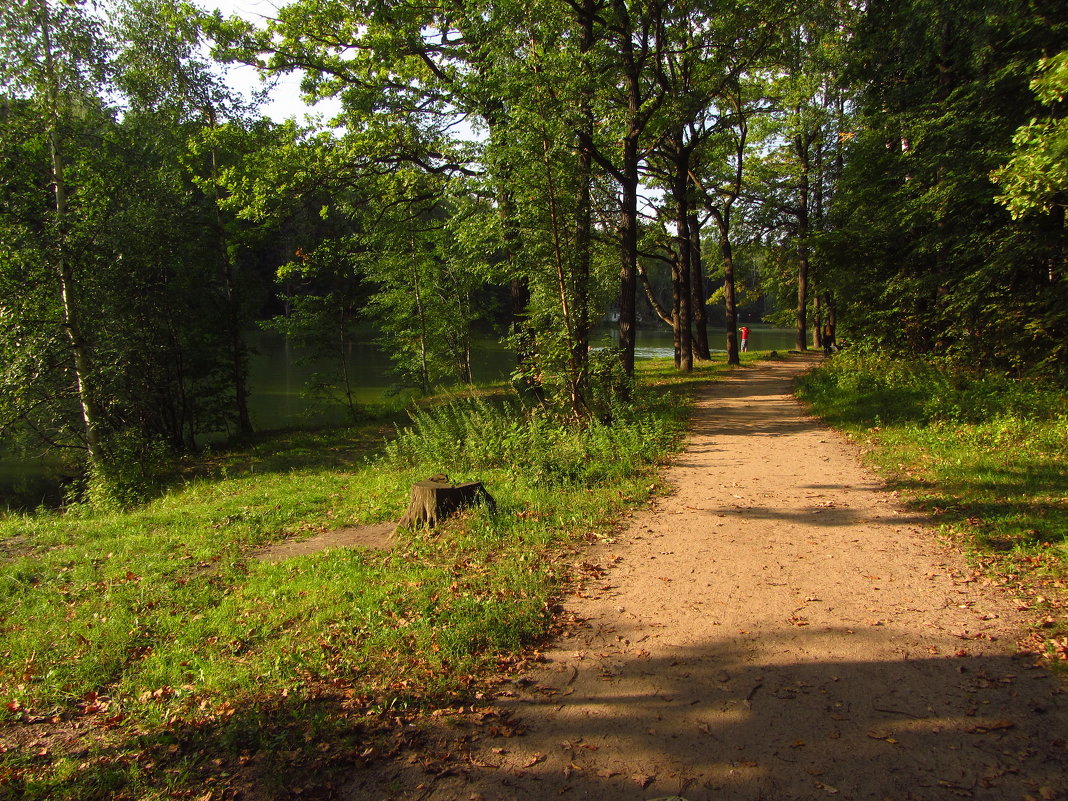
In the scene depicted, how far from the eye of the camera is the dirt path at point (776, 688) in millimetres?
2891

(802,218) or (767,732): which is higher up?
(802,218)

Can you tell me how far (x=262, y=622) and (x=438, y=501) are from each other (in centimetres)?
233

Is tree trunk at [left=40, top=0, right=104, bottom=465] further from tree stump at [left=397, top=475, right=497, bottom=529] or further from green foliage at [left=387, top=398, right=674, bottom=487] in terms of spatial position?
tree stump at [left=397, top=475, right=497, bottom=529]

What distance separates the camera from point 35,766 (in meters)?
3.14

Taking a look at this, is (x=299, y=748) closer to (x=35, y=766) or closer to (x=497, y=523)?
(x=35, y=766)

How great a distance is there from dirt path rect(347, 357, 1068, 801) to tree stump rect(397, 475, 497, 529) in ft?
5.43

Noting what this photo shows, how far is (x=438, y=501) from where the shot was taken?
6.75 meters

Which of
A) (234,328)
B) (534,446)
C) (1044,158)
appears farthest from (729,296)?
(1044,158)

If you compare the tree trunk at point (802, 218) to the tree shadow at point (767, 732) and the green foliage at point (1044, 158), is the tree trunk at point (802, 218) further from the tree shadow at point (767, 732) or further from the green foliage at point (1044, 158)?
the tree shadow at point (767, 732)

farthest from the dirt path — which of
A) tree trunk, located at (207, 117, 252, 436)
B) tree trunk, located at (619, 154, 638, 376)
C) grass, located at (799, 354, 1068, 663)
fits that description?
tree trunk, located at (207, 117, 252, 436)

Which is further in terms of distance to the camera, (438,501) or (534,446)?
(534,446)

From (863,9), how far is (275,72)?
13575 mm

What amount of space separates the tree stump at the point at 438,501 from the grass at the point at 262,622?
187 mm

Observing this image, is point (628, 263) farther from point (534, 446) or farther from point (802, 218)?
point (802, 218)
